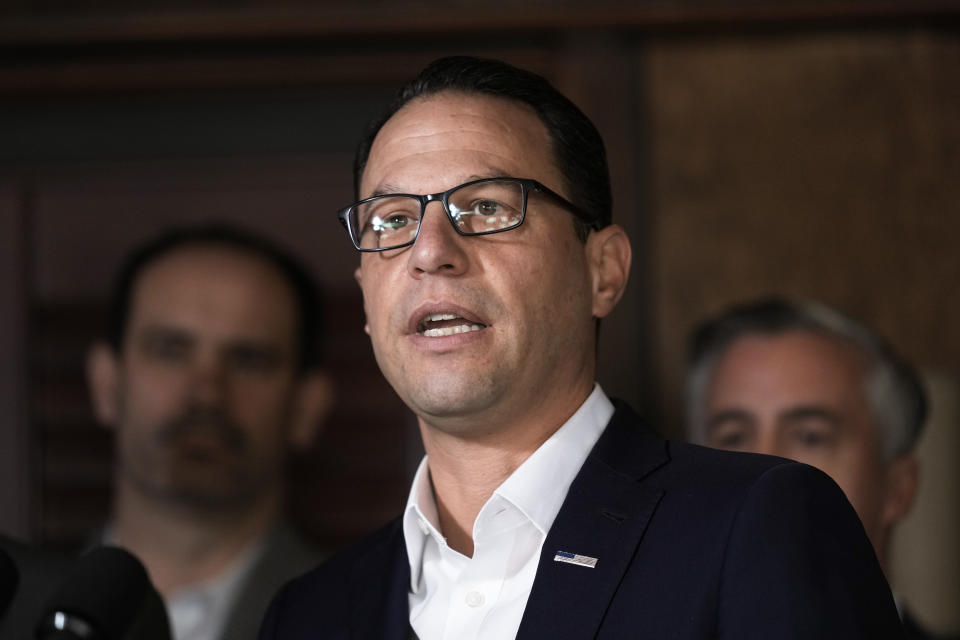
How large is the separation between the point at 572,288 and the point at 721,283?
4.23ft

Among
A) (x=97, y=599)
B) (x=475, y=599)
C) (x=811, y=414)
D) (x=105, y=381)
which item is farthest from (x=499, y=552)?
(x=105, y=381)

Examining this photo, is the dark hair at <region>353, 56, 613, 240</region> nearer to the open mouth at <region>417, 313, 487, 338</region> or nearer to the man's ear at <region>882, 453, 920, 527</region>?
the open mouth at <region>417, 313, 487, 338</region>

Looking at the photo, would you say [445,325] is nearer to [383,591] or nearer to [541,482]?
[541,482]

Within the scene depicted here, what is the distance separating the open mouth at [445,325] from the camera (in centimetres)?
157

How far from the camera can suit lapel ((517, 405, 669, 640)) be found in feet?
4.69

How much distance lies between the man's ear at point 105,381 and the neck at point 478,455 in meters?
1.44

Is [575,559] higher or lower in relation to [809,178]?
lower

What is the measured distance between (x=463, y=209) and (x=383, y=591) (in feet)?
1.65

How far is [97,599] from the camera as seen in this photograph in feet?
3.85

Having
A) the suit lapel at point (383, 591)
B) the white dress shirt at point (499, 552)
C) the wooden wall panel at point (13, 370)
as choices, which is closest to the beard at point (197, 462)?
the wooden wall panel at point (13, 370)

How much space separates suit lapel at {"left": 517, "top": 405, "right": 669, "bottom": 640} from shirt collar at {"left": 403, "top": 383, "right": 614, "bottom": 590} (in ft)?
0.10

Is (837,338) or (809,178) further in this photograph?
(809,178)

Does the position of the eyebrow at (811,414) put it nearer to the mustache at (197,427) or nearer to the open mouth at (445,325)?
the open mouth at (445,325)

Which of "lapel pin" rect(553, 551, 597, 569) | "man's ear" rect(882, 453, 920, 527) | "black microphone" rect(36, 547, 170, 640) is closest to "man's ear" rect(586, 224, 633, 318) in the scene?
"lapel pin" rect(553, 551, 597, 569)
